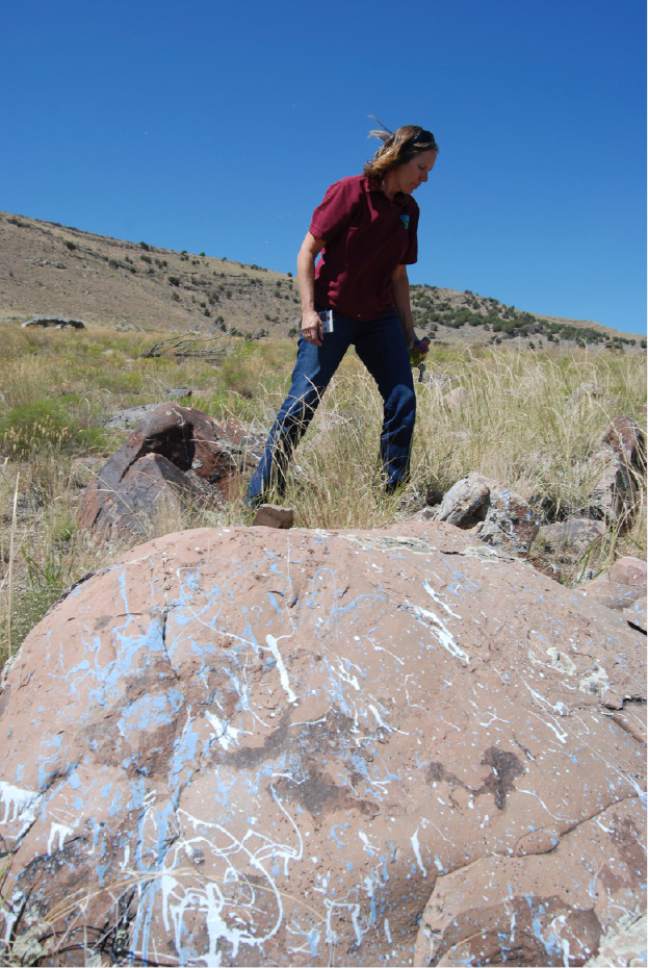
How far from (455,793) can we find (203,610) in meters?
0.69

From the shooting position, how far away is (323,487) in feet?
10.9

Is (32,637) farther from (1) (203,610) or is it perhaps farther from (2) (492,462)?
(2) (492,462)

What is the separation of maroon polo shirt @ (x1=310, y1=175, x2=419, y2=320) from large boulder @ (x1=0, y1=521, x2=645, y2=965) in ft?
5.95

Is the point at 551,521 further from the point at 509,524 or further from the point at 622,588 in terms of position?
the point at 622,588

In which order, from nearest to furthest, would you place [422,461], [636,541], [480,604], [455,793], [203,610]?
[455,793] → [203,610] → [480,604] → [636,541] → [422,461]

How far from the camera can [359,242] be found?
3.25 meters

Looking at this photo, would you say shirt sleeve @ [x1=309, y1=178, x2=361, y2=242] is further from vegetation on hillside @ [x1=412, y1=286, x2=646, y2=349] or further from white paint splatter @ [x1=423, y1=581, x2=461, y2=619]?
vegetation on hillside @ [x1=412, y1=286, x2=646, y2=349]

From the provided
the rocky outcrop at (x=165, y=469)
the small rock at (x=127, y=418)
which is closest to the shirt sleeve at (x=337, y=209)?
the rocky outcrop at (x=165, y=469)

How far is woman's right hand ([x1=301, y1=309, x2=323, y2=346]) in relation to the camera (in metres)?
3.26

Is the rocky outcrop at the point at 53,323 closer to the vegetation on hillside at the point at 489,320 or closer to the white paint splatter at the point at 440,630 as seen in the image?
the vegetation on hillside at the point at 489,320

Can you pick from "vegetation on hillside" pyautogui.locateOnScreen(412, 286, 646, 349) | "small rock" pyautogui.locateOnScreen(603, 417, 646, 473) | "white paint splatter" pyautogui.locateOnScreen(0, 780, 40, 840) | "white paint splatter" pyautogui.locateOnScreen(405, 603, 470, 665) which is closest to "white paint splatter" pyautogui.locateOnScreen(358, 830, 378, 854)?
"white paint splatter" pyautogui.locateOnScreen(405, 603, 470, 665)

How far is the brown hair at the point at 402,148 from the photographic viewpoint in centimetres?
313

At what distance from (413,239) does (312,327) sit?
743 millimetres

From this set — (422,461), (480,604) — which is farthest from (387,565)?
(422,461)
